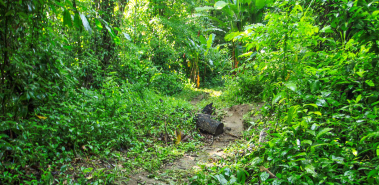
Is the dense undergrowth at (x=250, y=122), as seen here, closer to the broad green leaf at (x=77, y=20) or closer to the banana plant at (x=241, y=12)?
the broad green leaf at (x=77, y=20)

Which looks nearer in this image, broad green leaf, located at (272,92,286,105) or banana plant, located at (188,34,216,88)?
broad green leaf, located at (272,92,286,105)

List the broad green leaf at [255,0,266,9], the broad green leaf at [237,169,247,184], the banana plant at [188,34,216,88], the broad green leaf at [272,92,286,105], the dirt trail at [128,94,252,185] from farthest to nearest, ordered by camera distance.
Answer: the banana plant at [188,34,216,88] < the broad green leaf at [255,0,266,9] < the dirt trail at [128,94,252,185] < the broad green leaf at [272,92,286,105] < the broad green leaf at [237,169,247,184]

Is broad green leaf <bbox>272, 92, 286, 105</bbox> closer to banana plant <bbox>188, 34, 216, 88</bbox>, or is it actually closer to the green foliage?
the green foliage

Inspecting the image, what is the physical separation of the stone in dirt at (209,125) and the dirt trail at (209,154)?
0.14 metres

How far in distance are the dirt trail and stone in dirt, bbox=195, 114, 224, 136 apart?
14 centimetres

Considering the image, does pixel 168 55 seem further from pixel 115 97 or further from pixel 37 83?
pixel 37 83

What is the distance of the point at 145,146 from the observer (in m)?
3.93

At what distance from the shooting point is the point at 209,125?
5.17 meters

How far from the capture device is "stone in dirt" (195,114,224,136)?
5078 millimetres

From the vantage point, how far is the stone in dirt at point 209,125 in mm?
5078

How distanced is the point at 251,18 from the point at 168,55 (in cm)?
433

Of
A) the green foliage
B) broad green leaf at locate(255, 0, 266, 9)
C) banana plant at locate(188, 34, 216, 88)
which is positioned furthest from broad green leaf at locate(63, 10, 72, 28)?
banana plant at locate(188, 34, 216, 88)

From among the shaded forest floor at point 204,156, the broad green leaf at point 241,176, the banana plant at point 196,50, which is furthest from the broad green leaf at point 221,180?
the banana plant at point 196,50

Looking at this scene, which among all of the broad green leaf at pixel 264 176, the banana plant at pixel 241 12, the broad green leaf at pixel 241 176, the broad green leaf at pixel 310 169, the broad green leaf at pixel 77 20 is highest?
the banana plant at pixel 241 12
